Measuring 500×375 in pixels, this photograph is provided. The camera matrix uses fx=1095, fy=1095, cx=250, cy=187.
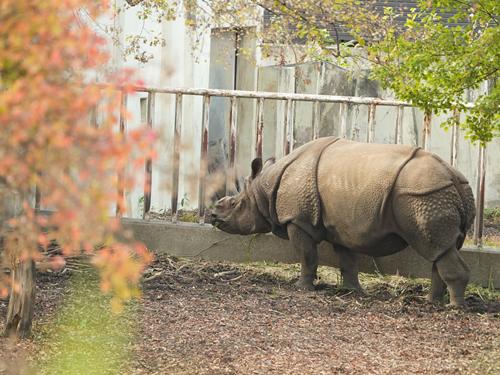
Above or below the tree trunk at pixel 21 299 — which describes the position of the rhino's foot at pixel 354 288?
below

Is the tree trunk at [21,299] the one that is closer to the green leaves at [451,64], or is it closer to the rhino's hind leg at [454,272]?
the green leaves at [451,64]

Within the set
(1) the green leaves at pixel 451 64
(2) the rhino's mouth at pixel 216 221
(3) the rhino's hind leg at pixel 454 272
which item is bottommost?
(3) the rhino's hind leg at pixel 454 272

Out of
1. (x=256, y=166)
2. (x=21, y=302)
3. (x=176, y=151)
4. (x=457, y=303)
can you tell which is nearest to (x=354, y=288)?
(x=457, y=303)

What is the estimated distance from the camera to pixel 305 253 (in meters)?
8.99

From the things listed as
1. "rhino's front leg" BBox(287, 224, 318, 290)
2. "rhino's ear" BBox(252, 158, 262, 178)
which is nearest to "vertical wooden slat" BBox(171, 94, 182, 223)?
"rhino's ear" BBox(252, 158, 262, 178)

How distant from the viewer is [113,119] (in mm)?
2936

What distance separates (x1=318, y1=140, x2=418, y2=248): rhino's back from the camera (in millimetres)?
8305

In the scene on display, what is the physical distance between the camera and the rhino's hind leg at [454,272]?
815cm

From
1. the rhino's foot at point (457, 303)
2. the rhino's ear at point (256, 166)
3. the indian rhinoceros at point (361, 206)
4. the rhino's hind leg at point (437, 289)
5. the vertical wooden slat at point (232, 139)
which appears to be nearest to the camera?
the indian rhinoceros at point (361, 206)

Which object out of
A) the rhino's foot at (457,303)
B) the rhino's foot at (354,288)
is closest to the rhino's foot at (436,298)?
the rhino's foot at (457,303)

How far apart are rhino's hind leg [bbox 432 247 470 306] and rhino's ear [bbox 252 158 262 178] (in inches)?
78.1

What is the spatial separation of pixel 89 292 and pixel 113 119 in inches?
209

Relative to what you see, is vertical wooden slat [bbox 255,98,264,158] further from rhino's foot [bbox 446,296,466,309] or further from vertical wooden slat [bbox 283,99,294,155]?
rhino's foot [bbox 446,296,466,309]

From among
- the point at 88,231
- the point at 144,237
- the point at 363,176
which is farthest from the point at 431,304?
the point at 88,231
